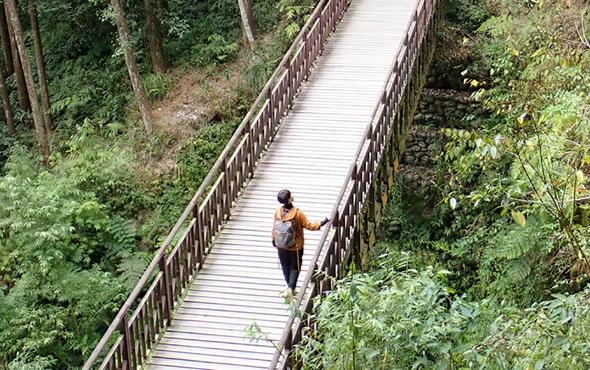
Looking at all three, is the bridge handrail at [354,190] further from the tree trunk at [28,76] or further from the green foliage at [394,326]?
the tree trunk at [28,76]

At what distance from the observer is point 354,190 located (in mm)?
11398

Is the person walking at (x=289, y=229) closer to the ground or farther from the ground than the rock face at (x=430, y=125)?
farther from the ground

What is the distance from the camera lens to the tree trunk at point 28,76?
64.2 feet

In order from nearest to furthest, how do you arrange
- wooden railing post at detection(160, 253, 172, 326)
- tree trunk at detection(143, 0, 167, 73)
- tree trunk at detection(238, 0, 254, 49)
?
wooden railing post at detection(160, 253, 172, 326)
tree trunk at detection(238, 0, 254, 49)
tree trunk at detection(143, 0, 167, 73)

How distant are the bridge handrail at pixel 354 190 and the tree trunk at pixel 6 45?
15.1 meters

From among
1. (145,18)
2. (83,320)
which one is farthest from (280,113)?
(145,18)

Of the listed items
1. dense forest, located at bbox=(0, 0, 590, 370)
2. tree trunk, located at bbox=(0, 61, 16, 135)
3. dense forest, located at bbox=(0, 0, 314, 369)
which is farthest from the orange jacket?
tree trunk, located at bbox=(0, 61, 16, 135)

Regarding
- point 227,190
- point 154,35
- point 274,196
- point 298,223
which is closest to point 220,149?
point 154,35

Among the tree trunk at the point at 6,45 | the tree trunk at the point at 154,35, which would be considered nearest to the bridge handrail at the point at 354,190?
the tree trunk at the point at 154,35

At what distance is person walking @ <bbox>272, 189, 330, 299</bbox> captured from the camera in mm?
9648

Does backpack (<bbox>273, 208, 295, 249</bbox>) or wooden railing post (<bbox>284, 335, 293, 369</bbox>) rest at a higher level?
backpack (<bbox>273, 208, 295, 249</bbox>)

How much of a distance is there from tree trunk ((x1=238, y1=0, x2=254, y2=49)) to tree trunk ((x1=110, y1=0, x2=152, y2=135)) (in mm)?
3155

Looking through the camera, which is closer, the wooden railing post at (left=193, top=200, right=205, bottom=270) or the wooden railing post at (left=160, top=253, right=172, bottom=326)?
the wooden railing post at (left=160, top=253, right=172, bottom=326)

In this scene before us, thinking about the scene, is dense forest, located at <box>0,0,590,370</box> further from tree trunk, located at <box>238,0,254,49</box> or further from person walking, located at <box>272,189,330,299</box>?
person walking, located at <box>272,189,330,299</box>
